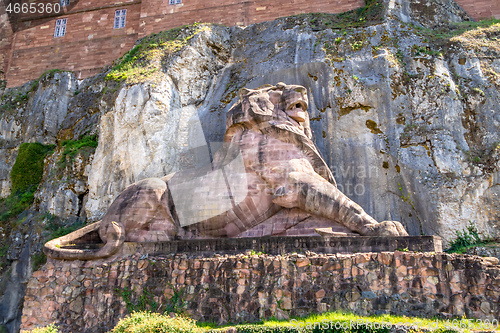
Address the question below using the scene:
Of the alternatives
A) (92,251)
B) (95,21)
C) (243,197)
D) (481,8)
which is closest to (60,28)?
(95,21)

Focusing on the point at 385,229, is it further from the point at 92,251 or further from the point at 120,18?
the point at 120,18

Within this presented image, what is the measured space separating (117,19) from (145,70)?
287 inches

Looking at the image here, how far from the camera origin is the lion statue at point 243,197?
932cm

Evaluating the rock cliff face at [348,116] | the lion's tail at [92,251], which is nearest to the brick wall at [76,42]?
the rock cliff face at [348,116]

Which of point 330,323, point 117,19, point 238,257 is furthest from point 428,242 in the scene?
point 117,19

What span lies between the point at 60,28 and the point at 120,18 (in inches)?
107

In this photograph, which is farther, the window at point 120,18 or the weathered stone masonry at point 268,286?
the window at point 120,18

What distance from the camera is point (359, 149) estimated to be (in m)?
12.4

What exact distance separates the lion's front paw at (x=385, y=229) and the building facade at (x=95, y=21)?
10.3m

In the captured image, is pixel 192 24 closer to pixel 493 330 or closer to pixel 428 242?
pixel 428 242

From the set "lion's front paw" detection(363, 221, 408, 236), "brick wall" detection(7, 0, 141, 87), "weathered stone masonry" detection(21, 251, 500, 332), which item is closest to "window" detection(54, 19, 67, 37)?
"brick wall" detection(7, 0, 141, 87)

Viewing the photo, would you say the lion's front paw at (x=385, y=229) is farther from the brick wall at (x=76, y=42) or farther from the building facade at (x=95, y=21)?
the brick wall at (x=76, y=42)

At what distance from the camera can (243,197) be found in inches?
388

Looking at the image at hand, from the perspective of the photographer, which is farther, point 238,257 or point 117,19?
point 117,19
